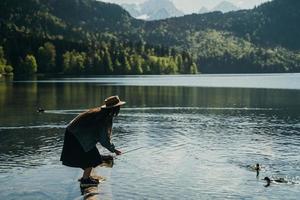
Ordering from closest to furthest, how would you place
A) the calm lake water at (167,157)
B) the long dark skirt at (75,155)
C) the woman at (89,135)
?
the woman at (89,135), the calm lake water at (167,157), the long dark skirt at (75,155)

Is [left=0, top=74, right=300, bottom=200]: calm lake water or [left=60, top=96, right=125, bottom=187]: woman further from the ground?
[left=60, top=96, right=125, bottom=187]: woman

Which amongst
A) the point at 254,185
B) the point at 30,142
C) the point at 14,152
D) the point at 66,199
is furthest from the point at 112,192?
the point at 30,142

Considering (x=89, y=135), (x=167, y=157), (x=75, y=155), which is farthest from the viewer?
(x=167, y=157)

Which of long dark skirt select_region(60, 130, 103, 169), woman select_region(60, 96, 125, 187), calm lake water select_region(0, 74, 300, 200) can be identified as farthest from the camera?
long dark skirt select_region(60, 130, 103, 169)

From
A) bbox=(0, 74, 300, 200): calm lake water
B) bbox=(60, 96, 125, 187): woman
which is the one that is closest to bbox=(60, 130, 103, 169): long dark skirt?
bbox=(60, 96, 125, 187): woman

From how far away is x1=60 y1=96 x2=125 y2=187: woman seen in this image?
78.3 ft

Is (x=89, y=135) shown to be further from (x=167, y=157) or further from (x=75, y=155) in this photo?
(x=167, y=157)

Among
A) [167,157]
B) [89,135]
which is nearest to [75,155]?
[89,135]

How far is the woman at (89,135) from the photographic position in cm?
2386

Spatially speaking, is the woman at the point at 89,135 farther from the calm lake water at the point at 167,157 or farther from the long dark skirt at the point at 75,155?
the calm lake water at the point at 167,157

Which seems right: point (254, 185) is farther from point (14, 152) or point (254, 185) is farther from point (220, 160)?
point (14, 152)

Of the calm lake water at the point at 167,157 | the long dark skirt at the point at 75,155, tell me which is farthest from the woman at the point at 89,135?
the calm lake water at the point at 167,157

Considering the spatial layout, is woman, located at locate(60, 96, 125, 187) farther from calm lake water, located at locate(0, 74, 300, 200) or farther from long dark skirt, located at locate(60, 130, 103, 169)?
calm lake water, located at locate(0, 74, 300, 200)

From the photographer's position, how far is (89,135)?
24.1 m
